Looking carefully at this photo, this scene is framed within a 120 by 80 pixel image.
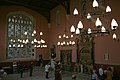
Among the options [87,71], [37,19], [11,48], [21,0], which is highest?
[21,0]

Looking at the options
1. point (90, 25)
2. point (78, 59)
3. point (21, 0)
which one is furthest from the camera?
point (21, 0)

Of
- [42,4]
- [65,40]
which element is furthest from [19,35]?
[65,40]

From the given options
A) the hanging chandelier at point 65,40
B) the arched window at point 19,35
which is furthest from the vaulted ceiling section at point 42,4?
the hanging chandelier at point 65,40

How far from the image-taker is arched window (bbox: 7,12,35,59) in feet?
65.3

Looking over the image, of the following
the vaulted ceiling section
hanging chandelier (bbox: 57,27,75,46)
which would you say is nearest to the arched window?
the vaulted ceiling section

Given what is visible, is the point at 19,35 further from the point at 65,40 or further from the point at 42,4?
the point at 65,40

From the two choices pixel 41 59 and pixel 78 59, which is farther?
pixel 41 59

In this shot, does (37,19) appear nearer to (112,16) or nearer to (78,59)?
(78,59)

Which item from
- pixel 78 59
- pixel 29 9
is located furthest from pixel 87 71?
pixel 29 9

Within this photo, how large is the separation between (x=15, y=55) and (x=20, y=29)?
9.42 ft

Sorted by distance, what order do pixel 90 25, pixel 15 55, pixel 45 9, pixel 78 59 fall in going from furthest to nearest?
pixel 45 9 → pixel 15 55 → pixel 78 59 → pixel 90 25

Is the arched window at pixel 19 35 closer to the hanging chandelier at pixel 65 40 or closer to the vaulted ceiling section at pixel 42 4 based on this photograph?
the vaulted ceiling section at pixel 42 4

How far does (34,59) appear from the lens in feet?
68.7

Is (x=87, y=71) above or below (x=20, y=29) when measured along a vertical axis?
below
